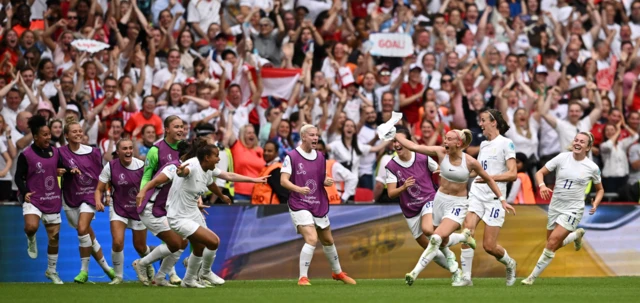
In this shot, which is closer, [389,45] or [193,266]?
[193,266]

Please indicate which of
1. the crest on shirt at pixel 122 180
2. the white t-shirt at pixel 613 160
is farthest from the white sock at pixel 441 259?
the white t-shirt at pixel 613 160

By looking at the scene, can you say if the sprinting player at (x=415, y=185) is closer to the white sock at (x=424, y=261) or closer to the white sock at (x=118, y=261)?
the white sock at (x=424, y=261)

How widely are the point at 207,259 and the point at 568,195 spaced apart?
17.8 feet

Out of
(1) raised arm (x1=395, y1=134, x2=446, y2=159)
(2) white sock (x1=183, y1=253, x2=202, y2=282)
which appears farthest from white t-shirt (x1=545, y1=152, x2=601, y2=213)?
(2) white sock (x1=183, y1=253, x2=202, y2=282)

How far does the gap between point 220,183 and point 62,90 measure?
3.44m

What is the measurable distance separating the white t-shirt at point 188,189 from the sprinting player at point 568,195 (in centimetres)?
490

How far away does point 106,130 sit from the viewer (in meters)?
21.4

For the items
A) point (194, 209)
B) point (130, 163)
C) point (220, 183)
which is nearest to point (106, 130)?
point (220, 183)

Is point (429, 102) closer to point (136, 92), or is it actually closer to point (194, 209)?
point (136, 92)

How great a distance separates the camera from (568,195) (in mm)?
17344

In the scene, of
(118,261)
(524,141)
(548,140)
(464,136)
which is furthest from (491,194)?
(548,140)

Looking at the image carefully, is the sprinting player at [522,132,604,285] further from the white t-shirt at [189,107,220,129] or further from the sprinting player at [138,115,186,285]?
the white t-shirt at [189,107,220,129]

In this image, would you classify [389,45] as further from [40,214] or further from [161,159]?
[40,214]

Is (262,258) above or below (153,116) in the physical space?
below
